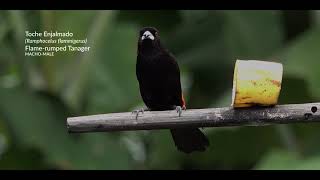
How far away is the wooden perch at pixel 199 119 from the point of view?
2.22 metres

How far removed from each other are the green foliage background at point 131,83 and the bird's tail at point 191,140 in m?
0.78

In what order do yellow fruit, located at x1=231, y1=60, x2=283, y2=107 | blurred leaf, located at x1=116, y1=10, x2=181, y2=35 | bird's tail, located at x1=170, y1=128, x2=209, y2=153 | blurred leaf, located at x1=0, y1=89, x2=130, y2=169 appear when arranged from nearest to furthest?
yellow fruit, located at x1=231, y1=60, x2=283, y2=107 < bird's tail, located at x1=170, y1=128, x2=209, y2=153 < blurred leaf, located at x1=0, y1=89, x2=130, y2=169 < blurred leaf, located at x1=116, y1=10, x2=181, y2=35

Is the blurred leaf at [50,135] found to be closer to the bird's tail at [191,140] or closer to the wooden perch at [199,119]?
the bird's tail at [191,140]

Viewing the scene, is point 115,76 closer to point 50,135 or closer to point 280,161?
point 50,135

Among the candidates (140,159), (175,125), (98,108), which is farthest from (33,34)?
(175,125)

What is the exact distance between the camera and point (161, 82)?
8.98 ft

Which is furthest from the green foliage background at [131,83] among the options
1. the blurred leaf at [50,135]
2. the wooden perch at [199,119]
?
the wooden perch at [199,119]

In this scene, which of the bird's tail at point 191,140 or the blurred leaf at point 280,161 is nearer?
the bird's tail at point 191,140

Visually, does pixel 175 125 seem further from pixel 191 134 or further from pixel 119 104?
pixel 119 104

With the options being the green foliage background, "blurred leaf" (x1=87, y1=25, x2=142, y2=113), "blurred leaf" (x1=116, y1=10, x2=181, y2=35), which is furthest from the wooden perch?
"blurred leaf" (x1=116, y1=10, x2=181, y2=35)

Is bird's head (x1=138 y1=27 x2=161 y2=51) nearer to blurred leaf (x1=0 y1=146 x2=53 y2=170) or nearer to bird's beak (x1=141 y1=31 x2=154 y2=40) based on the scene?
bird's beak (x1=141 y1=31 x2=154 y2=40)

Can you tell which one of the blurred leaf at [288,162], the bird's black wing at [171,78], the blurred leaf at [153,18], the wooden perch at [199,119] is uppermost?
the blurred leaf at [153,18]

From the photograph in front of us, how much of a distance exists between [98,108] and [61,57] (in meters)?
0.29

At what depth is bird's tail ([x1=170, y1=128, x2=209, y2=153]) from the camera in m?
2.58
